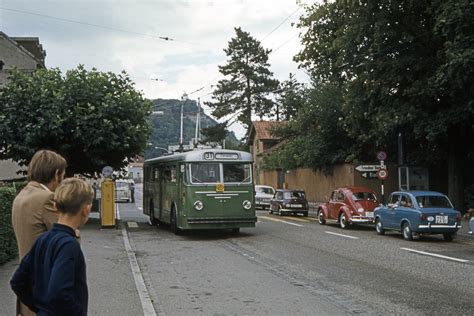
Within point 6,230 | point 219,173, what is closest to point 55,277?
point 6,230

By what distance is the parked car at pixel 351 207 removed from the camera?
860 inches

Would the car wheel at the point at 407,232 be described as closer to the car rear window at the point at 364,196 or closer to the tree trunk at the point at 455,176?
the car rear window at the point at 364,196

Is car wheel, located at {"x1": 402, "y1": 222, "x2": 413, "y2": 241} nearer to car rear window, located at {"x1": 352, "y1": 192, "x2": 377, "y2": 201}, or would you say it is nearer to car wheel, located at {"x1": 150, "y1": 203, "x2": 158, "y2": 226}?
car rear window, located at {"x1": 352, "y1": 192, "x2": 377, "y2": 201}

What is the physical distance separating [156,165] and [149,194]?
7.08 ft

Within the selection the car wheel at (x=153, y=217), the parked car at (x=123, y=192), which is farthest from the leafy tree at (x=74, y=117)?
the parked car at (x=123, y=192)

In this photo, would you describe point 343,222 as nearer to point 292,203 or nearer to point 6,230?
point 292,203

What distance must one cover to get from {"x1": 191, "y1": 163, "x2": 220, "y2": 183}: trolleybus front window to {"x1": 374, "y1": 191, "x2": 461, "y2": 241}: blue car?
606cm

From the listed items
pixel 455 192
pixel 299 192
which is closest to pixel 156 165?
pixel 299 192

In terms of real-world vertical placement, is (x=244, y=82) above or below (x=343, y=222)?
above

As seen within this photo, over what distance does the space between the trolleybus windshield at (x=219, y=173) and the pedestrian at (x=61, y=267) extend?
15.0 meters

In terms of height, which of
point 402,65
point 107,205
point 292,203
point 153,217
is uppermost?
point 402,65

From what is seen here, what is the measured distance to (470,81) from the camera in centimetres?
2105

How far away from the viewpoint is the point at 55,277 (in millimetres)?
3230

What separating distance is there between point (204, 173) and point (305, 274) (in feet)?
26.0
